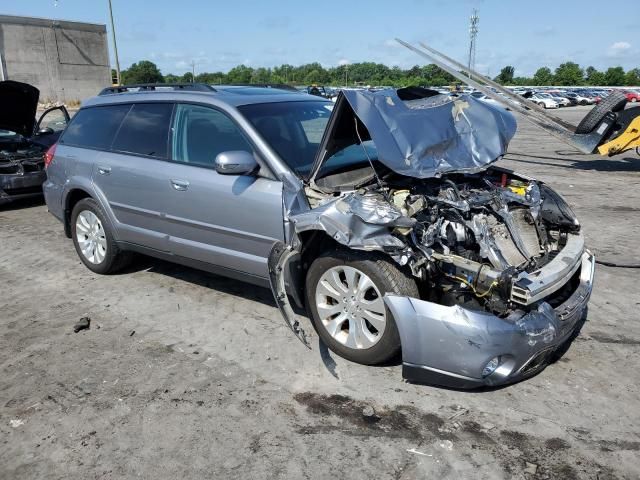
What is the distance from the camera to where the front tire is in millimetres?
3285

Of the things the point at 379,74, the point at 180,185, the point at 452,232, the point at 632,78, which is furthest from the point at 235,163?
the point at 632,78

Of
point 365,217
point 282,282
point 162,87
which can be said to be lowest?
point 282,282

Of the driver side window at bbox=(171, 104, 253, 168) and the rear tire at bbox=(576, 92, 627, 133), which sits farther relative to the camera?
A: the rear tire at bbox=(576, 92, 627, 133)

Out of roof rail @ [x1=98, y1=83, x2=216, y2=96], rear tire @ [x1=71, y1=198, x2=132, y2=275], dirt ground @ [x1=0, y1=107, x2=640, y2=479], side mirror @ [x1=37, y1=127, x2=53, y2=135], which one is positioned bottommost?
dirt ground @ [x1=0, y1=107, x2=640, y2=479]

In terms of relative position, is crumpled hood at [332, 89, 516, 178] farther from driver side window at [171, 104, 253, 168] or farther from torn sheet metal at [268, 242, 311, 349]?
driver side window at [171, 104, 253, 168]

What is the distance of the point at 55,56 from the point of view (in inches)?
1849

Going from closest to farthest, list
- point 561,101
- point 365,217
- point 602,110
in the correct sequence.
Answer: point 365,217, point 602,110, point 561,101

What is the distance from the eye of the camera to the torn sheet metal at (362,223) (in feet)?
10.5

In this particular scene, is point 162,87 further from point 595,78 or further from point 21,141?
point 595,78

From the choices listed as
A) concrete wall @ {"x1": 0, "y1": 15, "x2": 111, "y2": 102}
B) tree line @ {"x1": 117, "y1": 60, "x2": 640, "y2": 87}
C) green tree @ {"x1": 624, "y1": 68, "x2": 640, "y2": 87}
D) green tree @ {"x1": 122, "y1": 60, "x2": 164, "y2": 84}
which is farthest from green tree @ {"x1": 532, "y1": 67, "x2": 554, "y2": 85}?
concrete wall @ {"x1": 0, "y1": 15, "x2": 111, "y2": 102}

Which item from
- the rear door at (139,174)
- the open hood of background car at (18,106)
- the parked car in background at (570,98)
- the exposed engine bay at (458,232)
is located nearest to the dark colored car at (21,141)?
the open hood of background car at (18,106)

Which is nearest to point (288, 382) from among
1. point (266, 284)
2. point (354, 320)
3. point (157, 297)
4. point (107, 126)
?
point (354, 320)

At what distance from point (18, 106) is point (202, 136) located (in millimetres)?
6874

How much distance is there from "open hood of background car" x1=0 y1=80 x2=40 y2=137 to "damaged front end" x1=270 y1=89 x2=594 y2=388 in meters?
7.71
